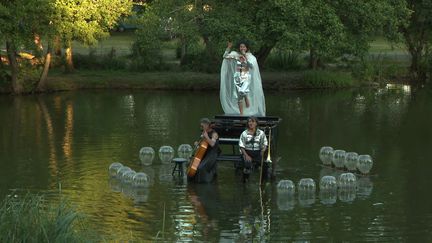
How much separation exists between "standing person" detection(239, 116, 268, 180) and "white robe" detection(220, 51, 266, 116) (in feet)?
8.14

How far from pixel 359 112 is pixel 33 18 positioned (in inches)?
578

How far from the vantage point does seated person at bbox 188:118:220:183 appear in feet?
61.3

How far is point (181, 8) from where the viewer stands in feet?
144

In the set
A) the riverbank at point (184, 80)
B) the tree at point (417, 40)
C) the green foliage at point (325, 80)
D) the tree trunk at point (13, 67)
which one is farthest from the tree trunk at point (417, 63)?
the tree trunk at point (13, 67)

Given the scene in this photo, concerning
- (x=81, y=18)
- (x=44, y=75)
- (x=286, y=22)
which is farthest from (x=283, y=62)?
(x=44, y=75)

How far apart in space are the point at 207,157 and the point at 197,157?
0.68 feet

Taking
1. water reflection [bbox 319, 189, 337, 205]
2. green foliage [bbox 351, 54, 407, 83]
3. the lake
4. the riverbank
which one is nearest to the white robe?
the lake

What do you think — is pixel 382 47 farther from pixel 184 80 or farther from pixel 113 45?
pixel 184 80

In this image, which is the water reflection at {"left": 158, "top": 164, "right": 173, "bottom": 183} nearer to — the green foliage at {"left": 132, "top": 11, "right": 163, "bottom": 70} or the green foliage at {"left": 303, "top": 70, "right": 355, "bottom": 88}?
the green foliage at {"left": 132, "top": 11, "right": 163, "bottom": 70}

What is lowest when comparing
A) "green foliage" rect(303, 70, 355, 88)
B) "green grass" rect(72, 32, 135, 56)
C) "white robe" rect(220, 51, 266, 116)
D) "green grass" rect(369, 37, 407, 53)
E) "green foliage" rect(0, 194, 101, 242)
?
"green foliage" rect(303, 70, 355, 88)

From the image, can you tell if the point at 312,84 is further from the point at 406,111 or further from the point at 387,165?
the point at 387,165

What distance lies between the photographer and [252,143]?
18.7m

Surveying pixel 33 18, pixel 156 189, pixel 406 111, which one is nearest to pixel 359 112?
pixel 406 111

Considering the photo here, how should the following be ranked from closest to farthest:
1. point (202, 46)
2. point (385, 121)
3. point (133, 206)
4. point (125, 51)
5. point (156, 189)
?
point (133, 206) < point (156, 189) < point (385, 121) < point (202, 46) < point (125, 51)
